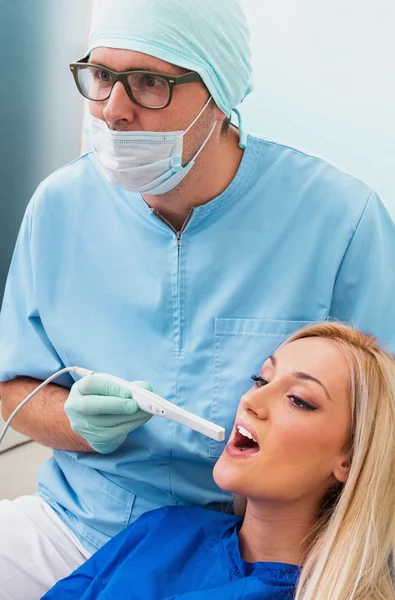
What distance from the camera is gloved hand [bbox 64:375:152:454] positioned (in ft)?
4.84

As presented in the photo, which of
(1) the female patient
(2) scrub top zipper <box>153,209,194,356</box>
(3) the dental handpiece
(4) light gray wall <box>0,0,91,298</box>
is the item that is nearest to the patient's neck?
(1) the female patient

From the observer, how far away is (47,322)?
178 cm

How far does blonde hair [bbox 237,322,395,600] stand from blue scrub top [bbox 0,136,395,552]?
215 mm

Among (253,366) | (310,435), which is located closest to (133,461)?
(253,366)

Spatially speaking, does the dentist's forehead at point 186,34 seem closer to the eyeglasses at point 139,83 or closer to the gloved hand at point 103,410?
the eyeglasses at point 139,83

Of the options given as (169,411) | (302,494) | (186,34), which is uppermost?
(186,34)

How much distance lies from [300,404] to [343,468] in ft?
0.48

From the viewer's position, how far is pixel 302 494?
142 centimetres

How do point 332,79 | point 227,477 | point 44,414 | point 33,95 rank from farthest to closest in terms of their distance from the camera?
point 33,95, point 332,79, point 44,414, point 227,477

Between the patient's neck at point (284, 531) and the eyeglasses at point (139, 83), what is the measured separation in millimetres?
812

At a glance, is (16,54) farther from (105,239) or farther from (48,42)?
(105,239)

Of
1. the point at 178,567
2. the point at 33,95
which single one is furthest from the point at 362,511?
the point at 33,95

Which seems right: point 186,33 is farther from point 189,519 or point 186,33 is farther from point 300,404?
point 189,519

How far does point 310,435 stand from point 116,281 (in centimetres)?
58
